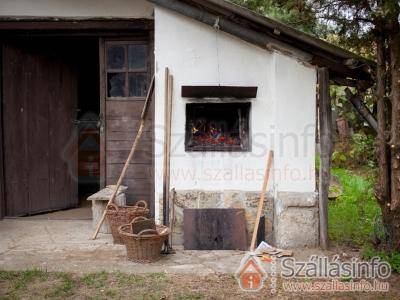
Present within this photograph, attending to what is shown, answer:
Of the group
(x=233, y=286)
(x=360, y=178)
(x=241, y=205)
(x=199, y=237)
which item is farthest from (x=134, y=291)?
(x=360, y=178)

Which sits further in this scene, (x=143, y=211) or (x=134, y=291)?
(x=143, y=211)

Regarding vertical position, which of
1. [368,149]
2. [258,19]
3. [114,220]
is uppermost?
[258,19]

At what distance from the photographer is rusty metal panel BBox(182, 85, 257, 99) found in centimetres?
505

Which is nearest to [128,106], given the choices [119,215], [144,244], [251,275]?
[119,215]

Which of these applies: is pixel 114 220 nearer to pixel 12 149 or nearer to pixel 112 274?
pixel 112 274

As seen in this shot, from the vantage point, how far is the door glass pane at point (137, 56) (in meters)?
5.99

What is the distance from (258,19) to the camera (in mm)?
4730

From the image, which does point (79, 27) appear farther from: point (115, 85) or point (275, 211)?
point (275, 211)

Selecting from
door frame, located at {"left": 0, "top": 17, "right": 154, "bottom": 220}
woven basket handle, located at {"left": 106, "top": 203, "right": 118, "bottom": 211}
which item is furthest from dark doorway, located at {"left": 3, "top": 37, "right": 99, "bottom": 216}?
woven basket handle, located at {"left": 106, "top": 203, "right": 118, "bottom": 211}

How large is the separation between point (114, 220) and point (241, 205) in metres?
1.53

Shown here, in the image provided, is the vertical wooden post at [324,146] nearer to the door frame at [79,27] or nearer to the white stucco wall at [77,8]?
the door frame at [79,27]

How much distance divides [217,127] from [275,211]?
1261 millimetres

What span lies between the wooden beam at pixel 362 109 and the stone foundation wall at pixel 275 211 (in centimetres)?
102

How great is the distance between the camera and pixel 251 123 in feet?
17.1
